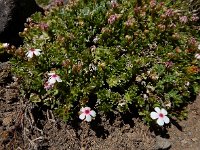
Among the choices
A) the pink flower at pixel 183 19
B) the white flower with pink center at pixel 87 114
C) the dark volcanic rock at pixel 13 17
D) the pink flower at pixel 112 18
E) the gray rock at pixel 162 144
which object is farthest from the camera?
the pink flower at pixel 183 19

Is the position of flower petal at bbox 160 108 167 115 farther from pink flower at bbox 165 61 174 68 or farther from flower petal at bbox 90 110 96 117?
flower petal at bbox 90 110 96 117

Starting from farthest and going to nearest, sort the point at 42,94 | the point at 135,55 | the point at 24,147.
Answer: the point at 135,55 < the point at 42,94 < the point at 24,147

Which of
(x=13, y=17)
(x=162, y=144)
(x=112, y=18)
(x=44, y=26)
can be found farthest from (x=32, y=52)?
(x=162, y=144)

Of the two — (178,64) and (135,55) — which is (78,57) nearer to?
(135,55)

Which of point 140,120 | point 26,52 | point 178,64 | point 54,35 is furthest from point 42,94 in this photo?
point 178,64

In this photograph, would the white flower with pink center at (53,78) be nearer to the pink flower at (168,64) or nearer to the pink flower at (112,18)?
the pink flower at (112,18)

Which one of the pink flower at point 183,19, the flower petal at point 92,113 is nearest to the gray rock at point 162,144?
the flower petal at point 92,113
